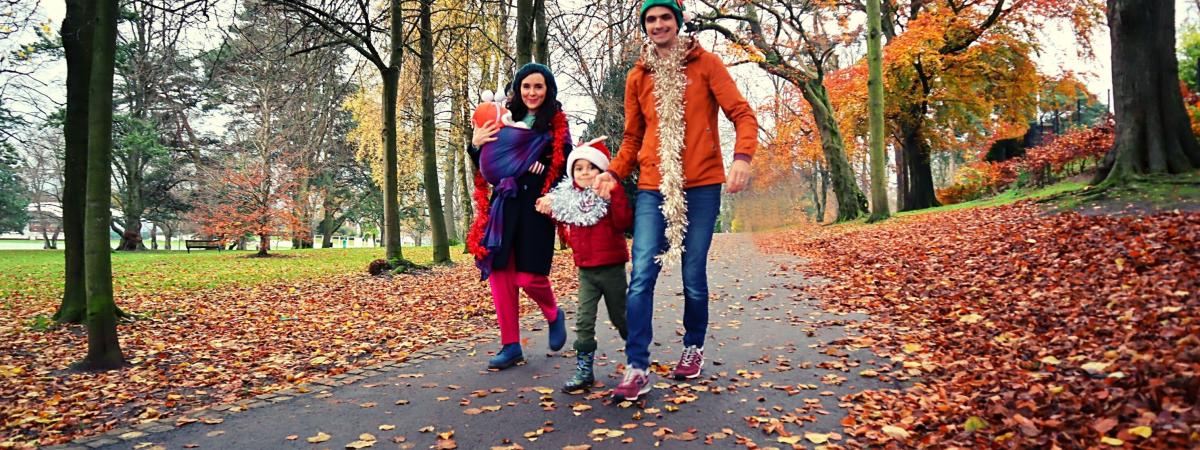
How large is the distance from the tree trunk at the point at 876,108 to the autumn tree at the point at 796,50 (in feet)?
7.30

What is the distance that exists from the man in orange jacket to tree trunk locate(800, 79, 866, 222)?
17.1 meters

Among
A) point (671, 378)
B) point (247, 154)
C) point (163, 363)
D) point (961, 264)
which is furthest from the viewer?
point (247, 154)

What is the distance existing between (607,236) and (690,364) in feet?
3.21

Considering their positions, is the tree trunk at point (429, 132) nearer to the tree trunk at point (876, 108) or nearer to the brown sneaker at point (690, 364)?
Answer: the brown sneaker at point (690, 364)

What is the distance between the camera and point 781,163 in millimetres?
27516

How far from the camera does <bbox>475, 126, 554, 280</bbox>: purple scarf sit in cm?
433

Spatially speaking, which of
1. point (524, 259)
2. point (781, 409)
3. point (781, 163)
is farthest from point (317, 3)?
point (781, 163)

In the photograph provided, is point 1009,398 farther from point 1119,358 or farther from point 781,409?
point 781,409

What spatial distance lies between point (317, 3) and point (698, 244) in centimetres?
876

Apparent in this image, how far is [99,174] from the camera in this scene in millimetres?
4828

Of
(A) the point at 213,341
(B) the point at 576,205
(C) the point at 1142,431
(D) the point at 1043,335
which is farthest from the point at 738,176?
(A) the point at 213,341

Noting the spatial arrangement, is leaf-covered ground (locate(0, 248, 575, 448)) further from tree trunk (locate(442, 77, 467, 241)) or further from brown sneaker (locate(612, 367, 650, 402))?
tree trunk (locate(442, 77, 467, 241))

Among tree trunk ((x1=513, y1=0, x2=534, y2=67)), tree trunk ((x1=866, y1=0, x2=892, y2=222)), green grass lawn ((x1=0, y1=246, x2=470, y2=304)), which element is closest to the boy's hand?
tree trunk ((x1=513, y1=0, x2=534, y2=67))

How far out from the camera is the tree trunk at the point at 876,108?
16812mm
